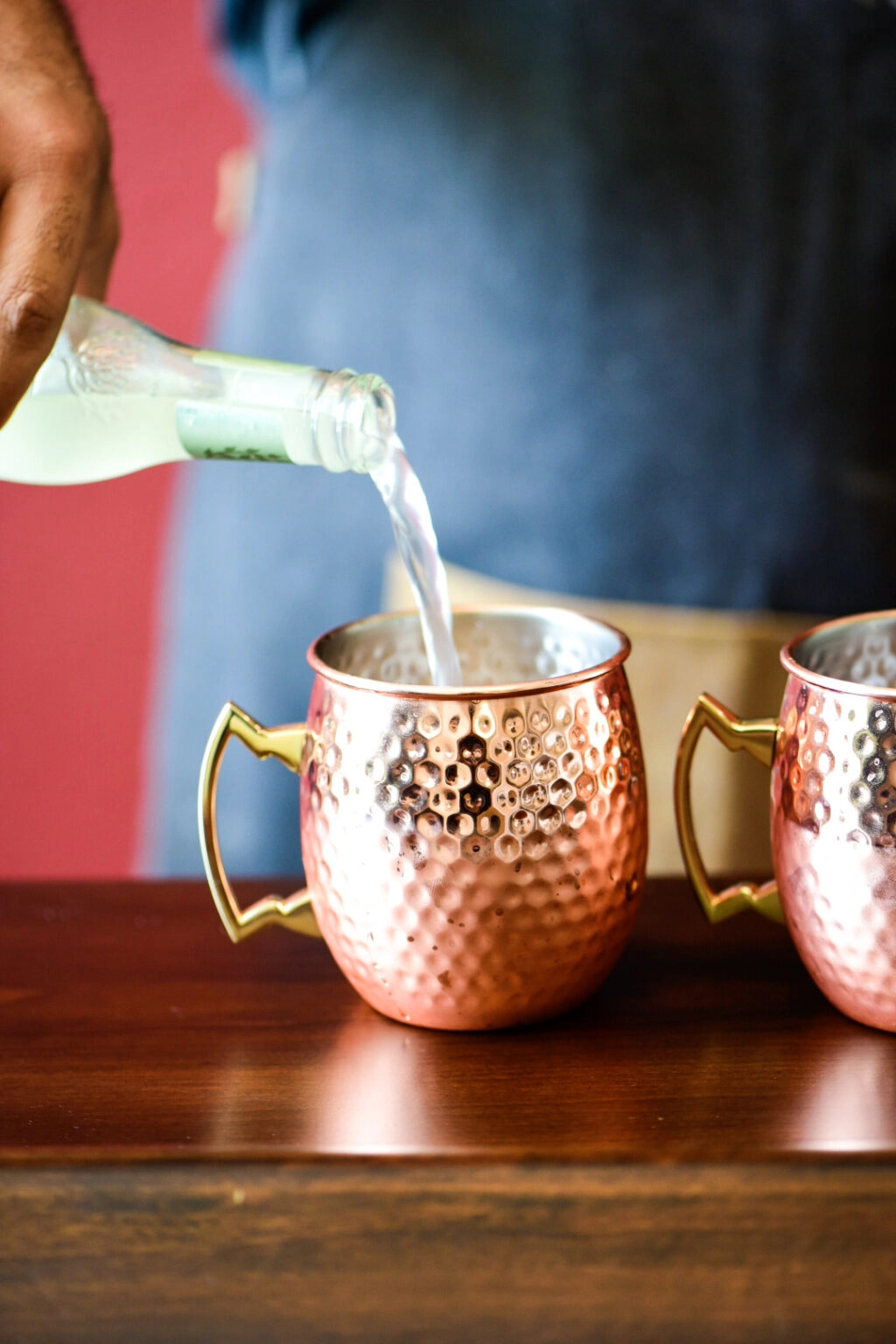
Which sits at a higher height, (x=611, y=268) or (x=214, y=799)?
(x=611, y=268)

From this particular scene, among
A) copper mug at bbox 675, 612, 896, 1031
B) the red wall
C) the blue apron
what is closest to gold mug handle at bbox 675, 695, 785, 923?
copper mug at bbox 675, 612, 896, 1031

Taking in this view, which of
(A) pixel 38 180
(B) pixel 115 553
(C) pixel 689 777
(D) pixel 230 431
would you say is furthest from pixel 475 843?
(B) pixel 115 553

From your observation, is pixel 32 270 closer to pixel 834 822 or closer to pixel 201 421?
pixel 201 421

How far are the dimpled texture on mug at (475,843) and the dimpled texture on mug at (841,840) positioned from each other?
63 mm

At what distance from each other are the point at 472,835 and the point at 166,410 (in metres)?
0.26

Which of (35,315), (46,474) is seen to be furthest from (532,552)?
(35,315)

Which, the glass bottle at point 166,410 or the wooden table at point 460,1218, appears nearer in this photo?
the wooden table at point 460,1218

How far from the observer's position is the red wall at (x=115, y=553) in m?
1.81

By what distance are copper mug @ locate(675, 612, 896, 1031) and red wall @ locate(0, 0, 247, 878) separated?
1432 mm

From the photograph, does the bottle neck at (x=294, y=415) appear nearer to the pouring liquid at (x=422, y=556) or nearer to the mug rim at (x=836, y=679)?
the pouring liquid at (x=422, y=556)

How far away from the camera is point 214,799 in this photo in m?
0.58

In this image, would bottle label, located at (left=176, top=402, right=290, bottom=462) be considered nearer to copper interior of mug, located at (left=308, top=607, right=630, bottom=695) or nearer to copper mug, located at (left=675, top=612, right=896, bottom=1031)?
copper interior of mug, located at (left=308, top=607, right=630, bottom=695)

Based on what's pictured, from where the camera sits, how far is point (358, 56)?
1014 millimetres

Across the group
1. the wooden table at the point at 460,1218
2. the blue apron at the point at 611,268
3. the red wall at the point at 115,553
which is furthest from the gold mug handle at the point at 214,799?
the red wall at the point at 115,553
